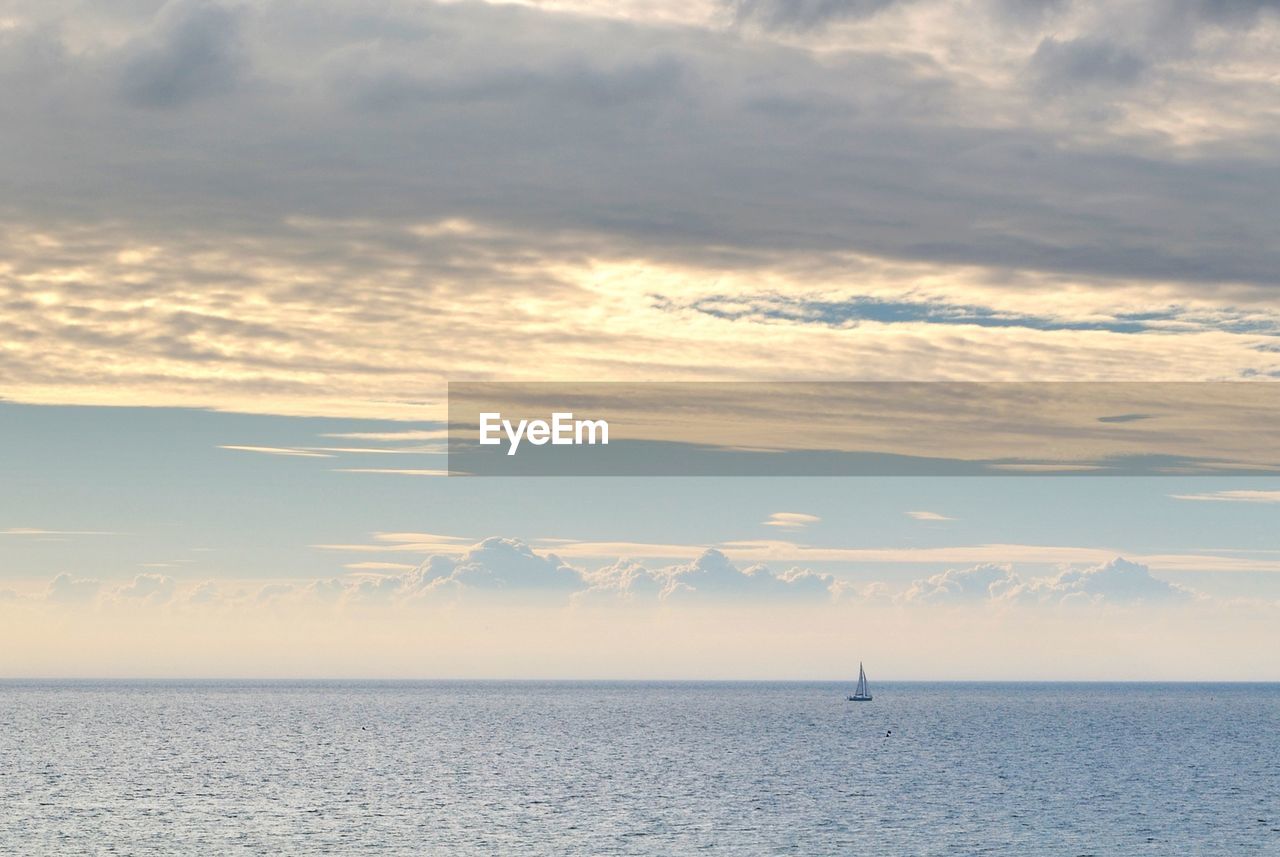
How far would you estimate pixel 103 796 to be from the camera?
433 ft

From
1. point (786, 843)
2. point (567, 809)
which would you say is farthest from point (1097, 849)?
point (567, 809)

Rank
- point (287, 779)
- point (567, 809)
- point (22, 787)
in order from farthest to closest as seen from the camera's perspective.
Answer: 1. point (287, 779)
2. point (22, 787)
3. point (567, 809)

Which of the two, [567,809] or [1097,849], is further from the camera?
[567,809]

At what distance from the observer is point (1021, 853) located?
98.6m

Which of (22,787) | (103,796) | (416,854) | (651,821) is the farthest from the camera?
(22,787)

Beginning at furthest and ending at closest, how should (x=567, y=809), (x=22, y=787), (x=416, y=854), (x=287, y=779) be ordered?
(x=287, y=779) < (x=22, y=787) < (x=567, y=809) < (x=416, y=854)

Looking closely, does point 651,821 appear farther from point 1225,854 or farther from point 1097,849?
point 1225,854

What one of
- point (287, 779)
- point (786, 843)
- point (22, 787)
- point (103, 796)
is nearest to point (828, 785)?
point (786, 843)

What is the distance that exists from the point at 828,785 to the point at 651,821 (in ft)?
134

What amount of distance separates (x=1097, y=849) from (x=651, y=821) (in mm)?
34806

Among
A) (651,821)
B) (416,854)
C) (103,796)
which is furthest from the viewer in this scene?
(103,796)

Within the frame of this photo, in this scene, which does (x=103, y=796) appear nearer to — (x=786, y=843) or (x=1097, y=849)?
(x=786, y=843)

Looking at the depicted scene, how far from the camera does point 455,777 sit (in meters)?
157

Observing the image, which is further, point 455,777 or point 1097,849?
point 455,777
